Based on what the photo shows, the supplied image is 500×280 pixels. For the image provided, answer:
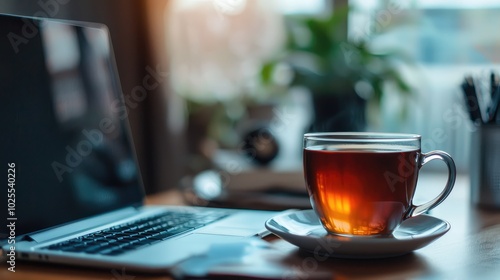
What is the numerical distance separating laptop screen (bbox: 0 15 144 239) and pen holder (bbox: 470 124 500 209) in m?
0.58

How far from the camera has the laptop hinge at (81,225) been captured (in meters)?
0.71

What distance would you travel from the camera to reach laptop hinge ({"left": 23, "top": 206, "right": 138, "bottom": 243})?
71 cm

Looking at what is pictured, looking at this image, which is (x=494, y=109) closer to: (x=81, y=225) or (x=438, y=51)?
(x=81, y=225)

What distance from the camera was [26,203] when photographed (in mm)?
727

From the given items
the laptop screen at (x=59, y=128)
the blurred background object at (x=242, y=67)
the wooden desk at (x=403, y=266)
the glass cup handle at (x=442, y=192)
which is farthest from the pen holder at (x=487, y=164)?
the blurred background object at (x=242, y=67)

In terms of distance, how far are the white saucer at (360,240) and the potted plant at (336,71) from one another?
715 mm

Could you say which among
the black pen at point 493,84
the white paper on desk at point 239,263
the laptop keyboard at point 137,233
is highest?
the black pen at point 493,84

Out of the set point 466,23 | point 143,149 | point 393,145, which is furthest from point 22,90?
point 466,23

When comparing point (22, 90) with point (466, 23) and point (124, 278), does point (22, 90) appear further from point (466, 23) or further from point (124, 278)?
point (466, 23)

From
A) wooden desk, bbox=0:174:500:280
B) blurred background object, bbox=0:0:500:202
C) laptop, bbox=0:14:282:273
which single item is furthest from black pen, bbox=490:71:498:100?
blurred background object, bbox=0:0:500:202

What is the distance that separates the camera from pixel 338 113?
1.43 metres

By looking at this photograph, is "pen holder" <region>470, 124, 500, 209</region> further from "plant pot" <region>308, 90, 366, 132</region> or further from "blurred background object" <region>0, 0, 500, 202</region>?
"blurred background object" <region>0, 0, 500, 202</region>

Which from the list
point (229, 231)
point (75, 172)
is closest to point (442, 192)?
point (229, 231)

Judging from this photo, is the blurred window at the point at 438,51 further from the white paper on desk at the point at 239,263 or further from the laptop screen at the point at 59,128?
the white paper on desk at the point at 239,263
